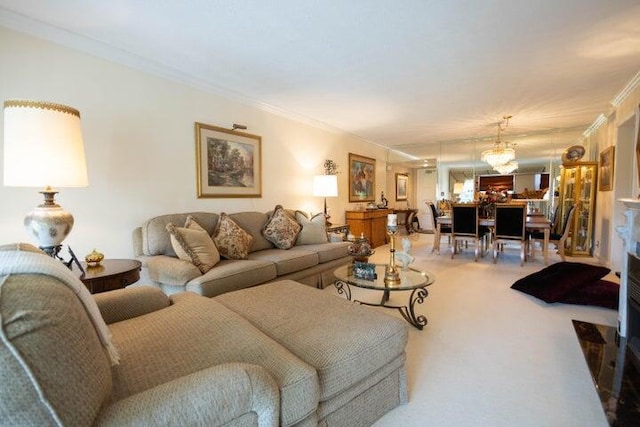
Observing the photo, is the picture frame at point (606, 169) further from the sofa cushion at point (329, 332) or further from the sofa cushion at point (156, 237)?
the sofa cushion at point (156, 237)

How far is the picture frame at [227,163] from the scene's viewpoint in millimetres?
3355

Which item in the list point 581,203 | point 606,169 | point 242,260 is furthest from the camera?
point 581,203

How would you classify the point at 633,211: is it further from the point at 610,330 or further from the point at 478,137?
the point at 478,137

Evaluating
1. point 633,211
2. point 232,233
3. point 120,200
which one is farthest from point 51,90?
point 633,211

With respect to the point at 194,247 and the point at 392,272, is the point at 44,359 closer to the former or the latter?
the point at 194,247

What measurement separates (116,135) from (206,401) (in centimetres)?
266

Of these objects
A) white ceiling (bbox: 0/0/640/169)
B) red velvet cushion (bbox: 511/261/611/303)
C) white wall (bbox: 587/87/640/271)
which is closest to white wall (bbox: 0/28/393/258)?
white ceiling (bbox: 0/0/640/169)

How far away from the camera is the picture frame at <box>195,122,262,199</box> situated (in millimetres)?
3355

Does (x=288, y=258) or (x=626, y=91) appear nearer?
(x=288, y=258)

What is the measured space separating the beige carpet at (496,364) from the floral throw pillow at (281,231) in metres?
1.05

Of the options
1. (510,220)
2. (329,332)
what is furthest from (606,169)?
(329,332)

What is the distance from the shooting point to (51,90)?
7.56 feet

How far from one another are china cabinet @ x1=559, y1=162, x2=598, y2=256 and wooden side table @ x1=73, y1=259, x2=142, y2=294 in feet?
21.3

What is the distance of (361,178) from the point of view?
637cm
